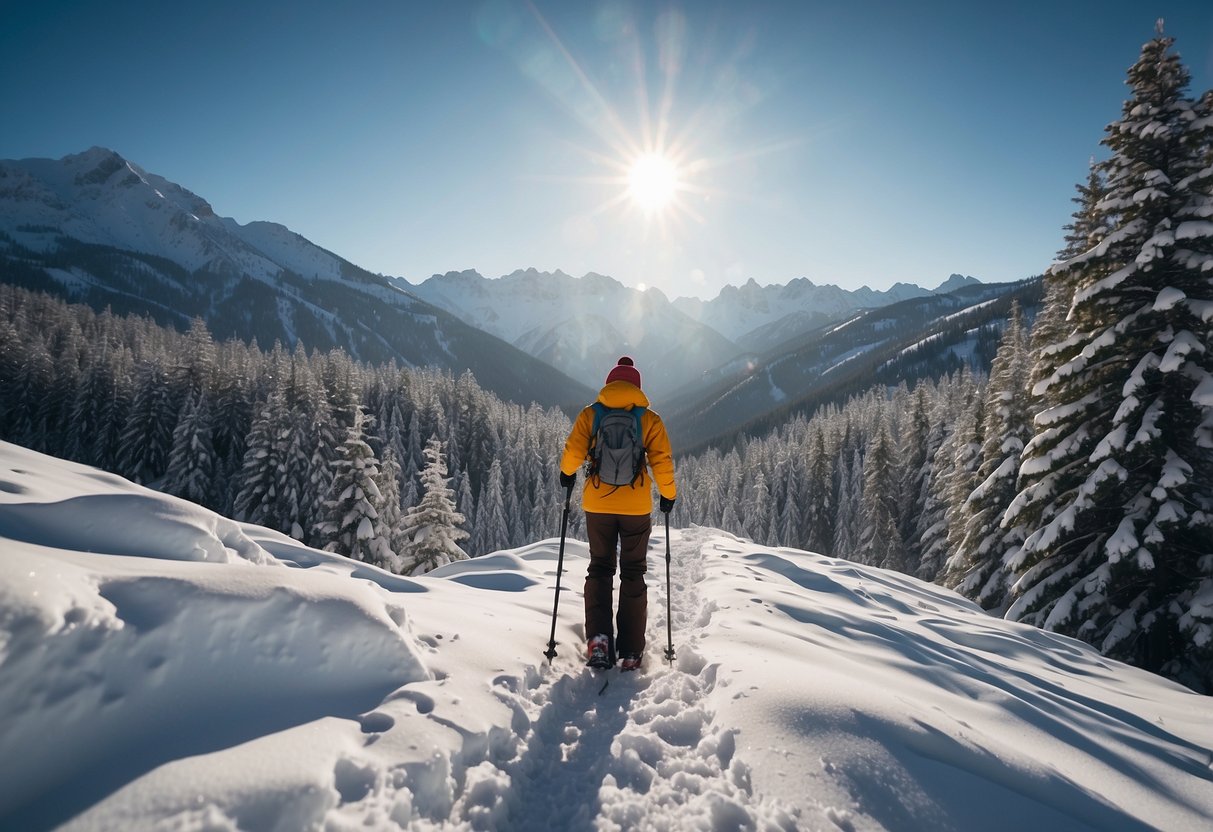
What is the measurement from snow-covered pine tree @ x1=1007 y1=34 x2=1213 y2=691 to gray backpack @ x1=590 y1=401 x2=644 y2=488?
932cm

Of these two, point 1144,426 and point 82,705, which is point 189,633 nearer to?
point 82,705

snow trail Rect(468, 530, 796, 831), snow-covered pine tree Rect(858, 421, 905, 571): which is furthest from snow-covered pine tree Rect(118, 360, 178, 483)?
snow-covered pine tree Rect(858, 421, 905, 571)

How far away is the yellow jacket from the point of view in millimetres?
5090

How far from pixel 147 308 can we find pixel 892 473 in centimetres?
24190

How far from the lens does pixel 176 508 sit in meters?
4.55

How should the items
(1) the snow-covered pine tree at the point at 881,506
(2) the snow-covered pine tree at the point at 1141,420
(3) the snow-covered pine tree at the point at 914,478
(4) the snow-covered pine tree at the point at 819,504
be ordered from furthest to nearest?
(4) the snow-covered pine tree at the point at 819,504, (1) the snow-covered pine tree at the point at 881,506, (3) the snow-covered pine tree at the point at 914,478, (2) the snow-covered pine tree at the point at 1141,420

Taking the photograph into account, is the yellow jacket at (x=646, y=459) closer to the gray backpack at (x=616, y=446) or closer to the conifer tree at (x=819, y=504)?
the gray backpack at (x=616, y=446)

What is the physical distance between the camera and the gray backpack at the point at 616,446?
5.00 meters

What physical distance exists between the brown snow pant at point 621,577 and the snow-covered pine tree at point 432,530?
54.4ft

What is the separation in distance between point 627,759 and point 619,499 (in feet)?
7.66

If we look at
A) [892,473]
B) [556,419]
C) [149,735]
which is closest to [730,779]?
[149,735]

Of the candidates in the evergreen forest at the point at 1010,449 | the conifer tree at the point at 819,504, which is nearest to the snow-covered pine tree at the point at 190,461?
the evergreen forest at the point at 1010,449

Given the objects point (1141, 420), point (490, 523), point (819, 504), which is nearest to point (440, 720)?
point (1141, 420)

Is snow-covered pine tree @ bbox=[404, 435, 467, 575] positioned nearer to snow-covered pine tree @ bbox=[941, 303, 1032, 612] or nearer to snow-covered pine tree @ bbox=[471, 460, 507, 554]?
snow-covered pine tree @ bbox=[941, 303, 1032, 612]
